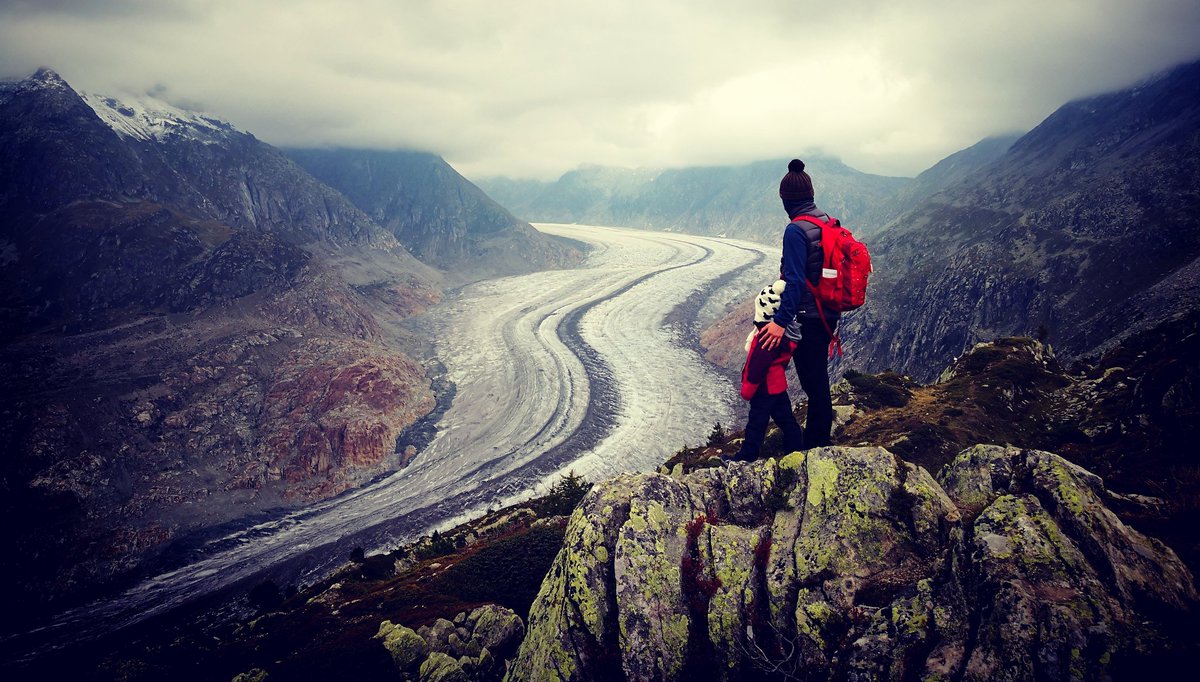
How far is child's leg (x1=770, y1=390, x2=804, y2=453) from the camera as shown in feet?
28.6

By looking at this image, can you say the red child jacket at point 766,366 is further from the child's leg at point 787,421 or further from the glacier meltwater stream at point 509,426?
the glacier meltwater stream at point 509,426

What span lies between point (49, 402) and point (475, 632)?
1914 inches

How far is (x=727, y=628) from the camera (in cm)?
767

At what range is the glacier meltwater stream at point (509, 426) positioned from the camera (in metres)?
30.5

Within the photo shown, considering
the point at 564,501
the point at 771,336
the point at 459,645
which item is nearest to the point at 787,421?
the point at 771,336

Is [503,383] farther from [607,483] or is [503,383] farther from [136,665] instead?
[607,483]

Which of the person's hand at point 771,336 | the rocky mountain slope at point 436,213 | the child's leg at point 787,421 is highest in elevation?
the rocky mountain slope at point 436,213

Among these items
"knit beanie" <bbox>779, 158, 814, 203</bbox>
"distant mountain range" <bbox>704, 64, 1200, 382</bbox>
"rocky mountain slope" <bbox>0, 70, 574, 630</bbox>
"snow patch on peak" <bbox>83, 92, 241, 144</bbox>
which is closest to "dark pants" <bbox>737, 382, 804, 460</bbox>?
"knit beanie" <bbox>779, 158, 814, 203</bbox>

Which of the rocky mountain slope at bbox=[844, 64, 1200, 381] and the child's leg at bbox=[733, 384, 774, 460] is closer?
the child's leg at bbox=[733, 384, 774, 460]

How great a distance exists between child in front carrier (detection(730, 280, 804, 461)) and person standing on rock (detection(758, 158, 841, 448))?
0.17 metres

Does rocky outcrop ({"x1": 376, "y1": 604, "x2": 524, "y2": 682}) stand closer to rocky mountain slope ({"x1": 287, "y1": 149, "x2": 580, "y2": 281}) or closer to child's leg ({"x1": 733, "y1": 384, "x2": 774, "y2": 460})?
child's leg ({"x1": 733, "y1": 384, "x2": 774, "y2": 460})

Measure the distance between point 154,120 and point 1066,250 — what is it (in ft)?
470

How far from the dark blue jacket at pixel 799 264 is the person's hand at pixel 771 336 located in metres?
0.12


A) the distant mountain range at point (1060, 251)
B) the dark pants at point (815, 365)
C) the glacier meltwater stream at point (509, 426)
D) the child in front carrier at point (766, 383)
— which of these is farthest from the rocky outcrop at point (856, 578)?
the glacier meltwater stream at point (509, 426)
